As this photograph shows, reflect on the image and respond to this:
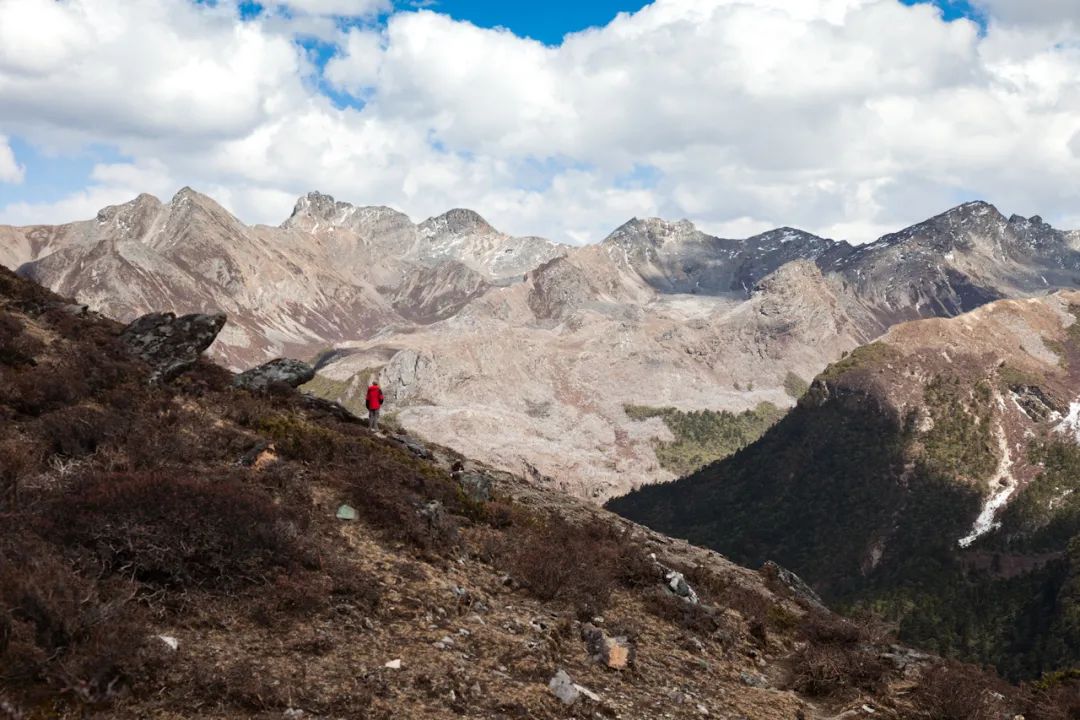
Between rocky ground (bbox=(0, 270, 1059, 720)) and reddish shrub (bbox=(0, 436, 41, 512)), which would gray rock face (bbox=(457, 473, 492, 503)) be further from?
reddish shrub (bbox=(0, 436, 41, 512))

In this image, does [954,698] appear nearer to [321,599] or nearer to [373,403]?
[321,599]

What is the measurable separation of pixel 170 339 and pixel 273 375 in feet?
17.8

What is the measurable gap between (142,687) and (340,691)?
9.24ft

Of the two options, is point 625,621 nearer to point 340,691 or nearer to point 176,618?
point 340,691

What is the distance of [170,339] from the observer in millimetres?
32875

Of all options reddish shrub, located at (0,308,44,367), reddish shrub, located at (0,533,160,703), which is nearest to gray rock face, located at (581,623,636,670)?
reddish shrub, located at (0,533,160,703)

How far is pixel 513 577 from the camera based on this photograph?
19219mm

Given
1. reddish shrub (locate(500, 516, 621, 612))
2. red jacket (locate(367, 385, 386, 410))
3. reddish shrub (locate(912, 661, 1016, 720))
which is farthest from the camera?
red jacket (locate(367, 385, 386, 410))

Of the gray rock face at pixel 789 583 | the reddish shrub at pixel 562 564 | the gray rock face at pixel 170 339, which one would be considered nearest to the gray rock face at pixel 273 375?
the gray rock face at pixel 170 339

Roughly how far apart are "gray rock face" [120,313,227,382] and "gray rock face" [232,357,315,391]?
2.40m

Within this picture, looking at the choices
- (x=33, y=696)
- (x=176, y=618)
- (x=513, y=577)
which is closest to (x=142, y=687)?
(x=33, y=696)

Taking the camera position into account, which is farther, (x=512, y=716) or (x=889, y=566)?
(x=889, y=566)

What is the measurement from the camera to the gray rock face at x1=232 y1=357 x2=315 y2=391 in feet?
113

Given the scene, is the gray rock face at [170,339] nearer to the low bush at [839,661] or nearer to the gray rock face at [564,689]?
the gray rock face at [564,689]
